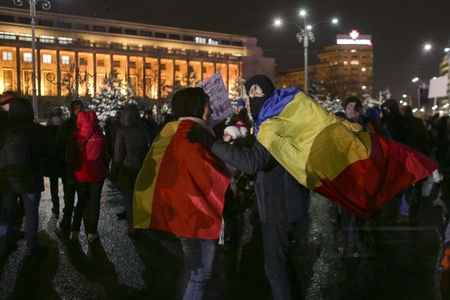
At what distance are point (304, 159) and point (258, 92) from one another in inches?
26.2

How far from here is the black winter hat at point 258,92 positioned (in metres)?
3.89

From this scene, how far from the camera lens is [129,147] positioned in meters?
6.96

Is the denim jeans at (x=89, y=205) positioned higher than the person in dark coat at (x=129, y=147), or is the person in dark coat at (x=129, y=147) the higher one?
the person in dark coat at (x=129, y=147)

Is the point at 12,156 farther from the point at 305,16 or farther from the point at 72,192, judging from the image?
the point at 305,16

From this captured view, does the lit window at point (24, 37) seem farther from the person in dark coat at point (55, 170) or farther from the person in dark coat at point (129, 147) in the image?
the person in dark coat at point (129, 147)

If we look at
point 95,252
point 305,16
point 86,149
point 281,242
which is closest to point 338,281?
point 281,242

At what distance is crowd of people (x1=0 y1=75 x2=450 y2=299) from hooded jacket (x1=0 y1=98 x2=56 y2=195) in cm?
1

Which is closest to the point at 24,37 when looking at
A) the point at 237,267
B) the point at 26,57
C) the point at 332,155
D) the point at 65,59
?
the point at 26,57

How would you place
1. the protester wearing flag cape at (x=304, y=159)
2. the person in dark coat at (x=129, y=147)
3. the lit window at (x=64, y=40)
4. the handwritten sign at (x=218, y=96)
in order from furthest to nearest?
the lit window at (x=64, y=40) < the handwritten sign at (x=218, y=96) < the person in dark coat at (x=129, y=147) < the protester wearing flag cape at (x=304, y=159)

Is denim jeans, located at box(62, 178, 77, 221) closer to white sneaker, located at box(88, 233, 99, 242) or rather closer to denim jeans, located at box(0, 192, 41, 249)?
white sneaker, located at box(88, 233, 99, 242)

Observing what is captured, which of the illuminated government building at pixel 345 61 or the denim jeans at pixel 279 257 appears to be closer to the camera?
the denim jeans at pixel 279 257

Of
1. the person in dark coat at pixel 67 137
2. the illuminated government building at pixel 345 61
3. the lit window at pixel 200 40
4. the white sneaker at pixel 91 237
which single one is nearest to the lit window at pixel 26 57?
the lit window at pixel 200 40

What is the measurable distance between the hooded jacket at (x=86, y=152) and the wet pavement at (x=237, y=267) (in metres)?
0.95

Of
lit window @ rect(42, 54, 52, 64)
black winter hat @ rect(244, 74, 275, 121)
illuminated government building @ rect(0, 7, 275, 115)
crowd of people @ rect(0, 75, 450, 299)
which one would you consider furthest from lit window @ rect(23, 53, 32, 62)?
black winter hat @ rect(244, 74, 275, 121)
